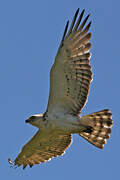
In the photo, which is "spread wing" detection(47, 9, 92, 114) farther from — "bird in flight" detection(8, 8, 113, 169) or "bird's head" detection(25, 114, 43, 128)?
"bird's head" detection(25, 114, 43, 128)

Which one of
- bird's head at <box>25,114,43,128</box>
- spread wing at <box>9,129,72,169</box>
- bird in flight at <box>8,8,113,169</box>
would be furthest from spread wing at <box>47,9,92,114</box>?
spread wing at <box>9,129,72,169</box>

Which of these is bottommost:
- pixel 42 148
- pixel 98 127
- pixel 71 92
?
pixel 98 127

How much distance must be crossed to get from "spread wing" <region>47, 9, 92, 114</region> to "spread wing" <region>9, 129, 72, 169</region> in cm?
91

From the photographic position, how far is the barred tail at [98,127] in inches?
463

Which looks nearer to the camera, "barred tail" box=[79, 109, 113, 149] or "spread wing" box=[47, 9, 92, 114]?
"spread wing" box=[47, 9, 92, 114]

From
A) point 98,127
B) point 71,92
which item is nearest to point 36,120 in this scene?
point 71,92

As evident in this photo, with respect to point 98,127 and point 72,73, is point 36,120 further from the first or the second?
point 98,127

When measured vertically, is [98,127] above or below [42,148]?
below

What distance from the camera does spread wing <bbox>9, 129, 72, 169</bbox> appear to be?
12.3m

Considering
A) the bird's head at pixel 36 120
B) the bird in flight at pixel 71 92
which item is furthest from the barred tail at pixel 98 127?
the bird's head at pixel 36 120

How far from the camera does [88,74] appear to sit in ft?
37.0

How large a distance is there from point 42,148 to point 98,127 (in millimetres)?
1831

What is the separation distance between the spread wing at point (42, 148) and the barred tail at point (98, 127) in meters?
0.63

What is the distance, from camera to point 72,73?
11.3 m
